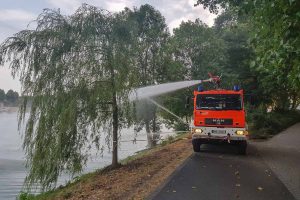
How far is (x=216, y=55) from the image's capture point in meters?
30.6

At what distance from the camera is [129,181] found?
12.0 meters

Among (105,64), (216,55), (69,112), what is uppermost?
(216,55)

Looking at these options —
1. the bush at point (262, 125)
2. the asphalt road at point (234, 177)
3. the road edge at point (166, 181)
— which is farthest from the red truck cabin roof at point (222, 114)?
the bush at point (262, 125)

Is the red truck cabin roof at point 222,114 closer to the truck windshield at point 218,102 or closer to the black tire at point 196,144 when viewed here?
the truck windshield at point 218,102

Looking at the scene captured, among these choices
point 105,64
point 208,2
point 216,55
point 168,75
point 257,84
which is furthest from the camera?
point 168,75

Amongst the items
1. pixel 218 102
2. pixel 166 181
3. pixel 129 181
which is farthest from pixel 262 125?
pixel 166 181

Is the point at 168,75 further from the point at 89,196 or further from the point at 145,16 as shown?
the point at 89,196

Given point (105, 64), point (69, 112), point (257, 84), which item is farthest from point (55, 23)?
point (257, 84)

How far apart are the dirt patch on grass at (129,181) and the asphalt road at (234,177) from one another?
0.53 m

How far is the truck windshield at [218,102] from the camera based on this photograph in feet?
51.7

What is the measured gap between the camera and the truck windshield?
15750 millimetres

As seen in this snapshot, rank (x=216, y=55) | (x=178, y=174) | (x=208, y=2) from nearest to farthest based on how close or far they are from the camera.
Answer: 1. (x=178, y=174)
2. (x=208, y=2)
3. (x=216, y=55)

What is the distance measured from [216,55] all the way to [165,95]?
19.9 ft

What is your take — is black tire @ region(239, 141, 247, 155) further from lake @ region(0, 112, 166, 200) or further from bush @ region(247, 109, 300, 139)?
bush @ region(247, 109, 300, 139)
